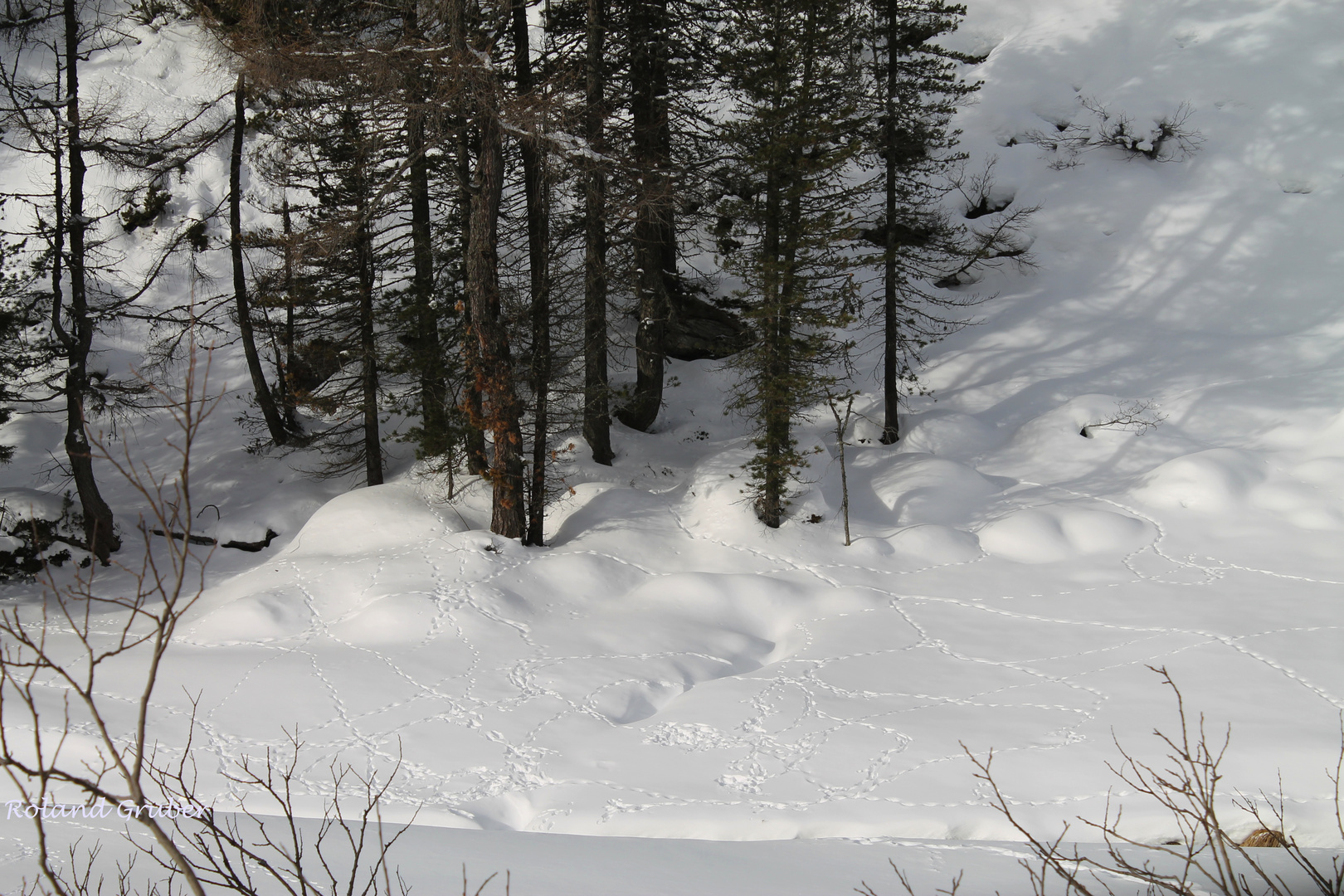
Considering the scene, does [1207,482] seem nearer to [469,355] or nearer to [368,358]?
[469,355]

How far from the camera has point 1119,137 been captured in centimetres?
2041

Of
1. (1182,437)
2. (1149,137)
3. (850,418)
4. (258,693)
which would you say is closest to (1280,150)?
(1149,137)

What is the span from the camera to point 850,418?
15.6 metres

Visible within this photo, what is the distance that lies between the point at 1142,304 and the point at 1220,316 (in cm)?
143

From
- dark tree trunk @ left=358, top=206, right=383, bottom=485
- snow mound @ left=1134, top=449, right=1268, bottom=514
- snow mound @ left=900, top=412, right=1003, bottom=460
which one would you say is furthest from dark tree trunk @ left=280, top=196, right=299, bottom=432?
snow mound @ left=1134, top=449, right=1268, bottom=514

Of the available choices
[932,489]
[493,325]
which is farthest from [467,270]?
[932,489]

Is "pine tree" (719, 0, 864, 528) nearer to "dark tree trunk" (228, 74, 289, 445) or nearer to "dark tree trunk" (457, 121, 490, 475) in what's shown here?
"dark tree trunk" (457, 121, 490, 475)

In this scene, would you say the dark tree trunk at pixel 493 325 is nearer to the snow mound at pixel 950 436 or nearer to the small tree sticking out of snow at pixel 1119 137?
the snow mound at pixel 950 436

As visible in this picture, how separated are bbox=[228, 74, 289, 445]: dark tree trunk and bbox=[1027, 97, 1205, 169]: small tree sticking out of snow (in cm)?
1817

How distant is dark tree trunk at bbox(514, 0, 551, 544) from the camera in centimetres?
1148

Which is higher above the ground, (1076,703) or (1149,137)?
(1149,137)

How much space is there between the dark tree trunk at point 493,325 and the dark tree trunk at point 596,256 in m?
1.29

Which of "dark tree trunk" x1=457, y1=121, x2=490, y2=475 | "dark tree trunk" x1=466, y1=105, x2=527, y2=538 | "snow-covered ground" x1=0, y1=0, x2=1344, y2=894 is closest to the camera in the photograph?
"snow-covered ground" x1=0, y1=0, x2=1344, y2=894

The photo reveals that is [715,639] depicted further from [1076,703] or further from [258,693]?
[258,693]
